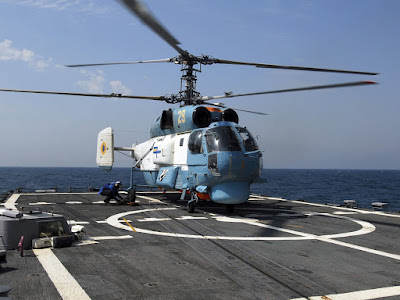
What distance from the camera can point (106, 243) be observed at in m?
11.4

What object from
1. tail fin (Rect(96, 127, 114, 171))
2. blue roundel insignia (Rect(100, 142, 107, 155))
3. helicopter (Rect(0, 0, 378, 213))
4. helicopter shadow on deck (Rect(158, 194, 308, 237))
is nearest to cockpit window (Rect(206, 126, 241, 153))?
helicopter (Rect(0, 0, 378, 213))

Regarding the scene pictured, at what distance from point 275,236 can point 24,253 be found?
27.3ft

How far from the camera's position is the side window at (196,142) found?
712 inches

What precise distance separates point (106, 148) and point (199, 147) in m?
9.51

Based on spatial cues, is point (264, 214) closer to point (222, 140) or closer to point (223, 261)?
point (222, 140)

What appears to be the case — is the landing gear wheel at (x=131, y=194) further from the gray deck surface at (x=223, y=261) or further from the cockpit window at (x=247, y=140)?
the cockpit window at (x=247, y=140)

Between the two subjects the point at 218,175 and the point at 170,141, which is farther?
the point at 170,141

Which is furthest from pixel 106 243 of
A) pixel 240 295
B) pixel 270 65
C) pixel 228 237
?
pixel 270 65

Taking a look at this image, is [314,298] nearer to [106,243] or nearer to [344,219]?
[106,243]

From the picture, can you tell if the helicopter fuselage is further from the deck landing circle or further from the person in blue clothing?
the person in blue clothing

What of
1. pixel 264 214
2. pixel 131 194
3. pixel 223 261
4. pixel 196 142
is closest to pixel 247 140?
pixel 196 142

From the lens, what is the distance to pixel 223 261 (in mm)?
9562

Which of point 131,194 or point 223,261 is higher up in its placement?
point 131,194

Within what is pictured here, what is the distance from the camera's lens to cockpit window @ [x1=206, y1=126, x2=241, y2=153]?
1671cm
